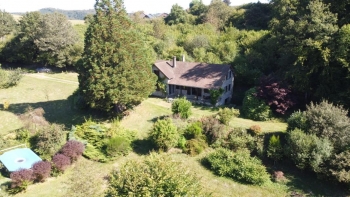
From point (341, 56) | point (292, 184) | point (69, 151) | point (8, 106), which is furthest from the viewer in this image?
point (8, 106)

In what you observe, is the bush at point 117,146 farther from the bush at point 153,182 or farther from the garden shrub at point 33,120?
the bush at point 153,182

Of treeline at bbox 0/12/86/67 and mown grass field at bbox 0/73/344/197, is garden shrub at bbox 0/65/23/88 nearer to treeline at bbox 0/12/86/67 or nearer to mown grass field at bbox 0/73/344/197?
mown grass field at bbox 0/73/344/197

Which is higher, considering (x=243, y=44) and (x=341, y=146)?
(x=243, y=44)

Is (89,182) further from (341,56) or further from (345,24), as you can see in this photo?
(345,24)

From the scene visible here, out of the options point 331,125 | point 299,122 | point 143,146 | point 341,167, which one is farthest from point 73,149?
point 331,125

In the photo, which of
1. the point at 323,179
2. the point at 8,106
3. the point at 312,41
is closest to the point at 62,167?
the point at 8,106

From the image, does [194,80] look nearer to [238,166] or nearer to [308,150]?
[238,166]

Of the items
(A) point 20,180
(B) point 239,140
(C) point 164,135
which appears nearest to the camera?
(A) point 20,180
